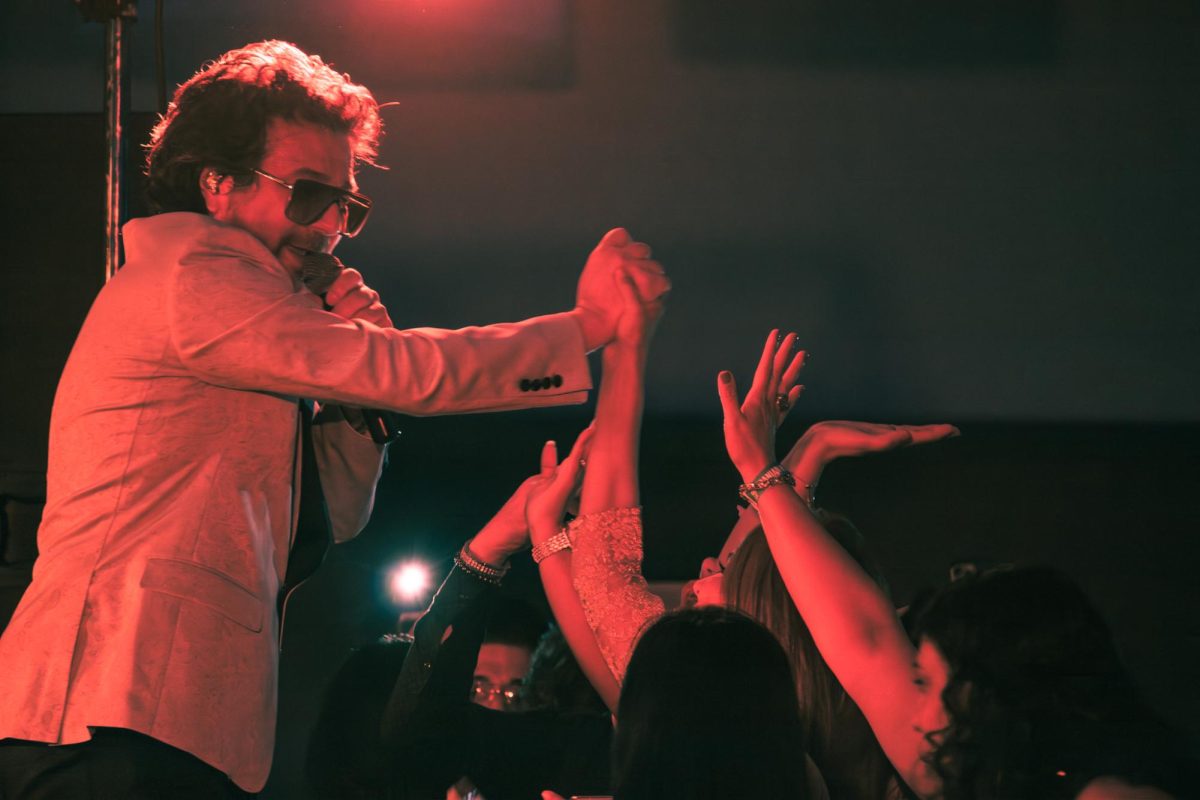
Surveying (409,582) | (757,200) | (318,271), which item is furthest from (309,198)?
(757,200)

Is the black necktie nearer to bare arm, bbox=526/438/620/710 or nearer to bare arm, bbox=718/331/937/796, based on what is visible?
bare arm, bbox=526/438/620/710

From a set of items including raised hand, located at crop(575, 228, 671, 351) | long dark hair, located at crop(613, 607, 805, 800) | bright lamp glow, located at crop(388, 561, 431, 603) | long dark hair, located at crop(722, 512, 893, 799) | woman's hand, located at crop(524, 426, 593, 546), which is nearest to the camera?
long dark hair, located at crop(613, 607, 805, 800)

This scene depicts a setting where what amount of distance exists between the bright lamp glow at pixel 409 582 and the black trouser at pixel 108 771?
4.21 feet

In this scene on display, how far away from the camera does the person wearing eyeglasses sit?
1.28 metres

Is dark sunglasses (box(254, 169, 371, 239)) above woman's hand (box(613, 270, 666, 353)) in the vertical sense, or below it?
above

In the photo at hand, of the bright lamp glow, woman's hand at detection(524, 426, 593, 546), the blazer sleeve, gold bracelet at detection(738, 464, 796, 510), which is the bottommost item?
the bright lamp glow

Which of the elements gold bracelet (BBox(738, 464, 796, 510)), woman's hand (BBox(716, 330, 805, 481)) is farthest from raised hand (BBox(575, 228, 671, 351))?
gold bracelet (BBox(738, 464, 796, 510))

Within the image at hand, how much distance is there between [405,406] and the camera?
1.35 meters

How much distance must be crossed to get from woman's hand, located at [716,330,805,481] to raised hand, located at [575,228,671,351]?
0.50 feet

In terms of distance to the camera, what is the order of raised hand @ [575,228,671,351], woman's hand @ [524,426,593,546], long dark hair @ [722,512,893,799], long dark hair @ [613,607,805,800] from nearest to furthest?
1. long dark hair @ [613,607,805,800]
2. long dark hair @ [722,512,893,799]
3. raised hand @ [575,228,671,351]
4. woman's hand @ [524,426,593,546]

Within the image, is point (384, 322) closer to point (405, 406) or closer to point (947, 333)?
point (405, 406)

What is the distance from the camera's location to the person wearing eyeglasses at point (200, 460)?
50.3 inches

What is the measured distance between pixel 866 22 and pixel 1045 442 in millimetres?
1104

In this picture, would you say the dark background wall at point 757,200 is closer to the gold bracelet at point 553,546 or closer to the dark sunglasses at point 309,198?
the gold bracelet at point 553,546
